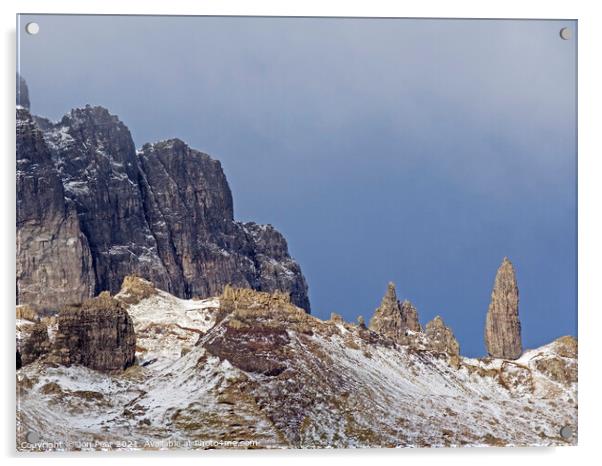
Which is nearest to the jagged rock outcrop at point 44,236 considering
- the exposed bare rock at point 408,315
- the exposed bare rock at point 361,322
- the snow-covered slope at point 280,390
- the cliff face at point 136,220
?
the cliff face at point 136,220

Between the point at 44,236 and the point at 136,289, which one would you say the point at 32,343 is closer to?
the point at 44,236

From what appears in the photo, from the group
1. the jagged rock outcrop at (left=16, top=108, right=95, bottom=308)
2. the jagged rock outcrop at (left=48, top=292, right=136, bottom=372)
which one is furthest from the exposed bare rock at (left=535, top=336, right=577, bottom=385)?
the jagged rock outcrop at (left=16, top=108, right=95, bottom=308)

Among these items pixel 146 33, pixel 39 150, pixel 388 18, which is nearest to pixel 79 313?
pixel 39 150

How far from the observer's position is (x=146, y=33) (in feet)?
57.6

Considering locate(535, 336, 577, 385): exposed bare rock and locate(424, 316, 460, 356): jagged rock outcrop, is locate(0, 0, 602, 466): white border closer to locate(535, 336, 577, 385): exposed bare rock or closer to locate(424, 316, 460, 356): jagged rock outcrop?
locate(535, 336, 577, 385): exposed bare rock

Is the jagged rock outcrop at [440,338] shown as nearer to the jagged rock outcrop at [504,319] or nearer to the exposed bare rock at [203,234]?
the jagged rock outcrop at [504,319]

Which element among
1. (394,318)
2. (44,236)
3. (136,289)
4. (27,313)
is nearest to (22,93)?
(44,236)

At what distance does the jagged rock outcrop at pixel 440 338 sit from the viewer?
1827 centimetres

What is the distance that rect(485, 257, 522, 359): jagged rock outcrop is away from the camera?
18016 millimetres

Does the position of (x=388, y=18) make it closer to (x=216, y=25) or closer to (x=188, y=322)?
(x=216, y=25)

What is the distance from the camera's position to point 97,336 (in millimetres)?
17719

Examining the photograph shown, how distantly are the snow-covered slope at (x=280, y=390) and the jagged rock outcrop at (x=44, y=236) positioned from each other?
2.85ft

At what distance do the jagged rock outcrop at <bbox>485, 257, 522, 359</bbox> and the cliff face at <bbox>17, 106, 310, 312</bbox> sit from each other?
2.51 meters

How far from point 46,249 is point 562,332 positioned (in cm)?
691
